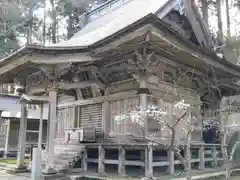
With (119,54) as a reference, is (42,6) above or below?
above

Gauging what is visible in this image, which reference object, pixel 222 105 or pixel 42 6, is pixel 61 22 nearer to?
pixel 42 6

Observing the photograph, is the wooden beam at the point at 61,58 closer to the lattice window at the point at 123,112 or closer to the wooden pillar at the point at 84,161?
the lattice window at the point at 123,112

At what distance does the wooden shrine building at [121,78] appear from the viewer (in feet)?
24.5

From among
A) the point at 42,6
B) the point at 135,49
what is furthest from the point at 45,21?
the point at 135,49

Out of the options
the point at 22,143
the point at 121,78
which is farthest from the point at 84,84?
the point at 22,143

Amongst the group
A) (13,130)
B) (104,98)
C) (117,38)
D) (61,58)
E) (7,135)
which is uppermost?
(117,38)

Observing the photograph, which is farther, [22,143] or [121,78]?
[22,143]

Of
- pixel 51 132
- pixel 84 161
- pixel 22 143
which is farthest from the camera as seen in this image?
pixel 22 143

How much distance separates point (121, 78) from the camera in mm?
9438

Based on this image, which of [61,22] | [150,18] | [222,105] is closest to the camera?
[150,18]

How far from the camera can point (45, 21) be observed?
1047 inches

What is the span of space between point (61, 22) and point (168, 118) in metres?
21.3

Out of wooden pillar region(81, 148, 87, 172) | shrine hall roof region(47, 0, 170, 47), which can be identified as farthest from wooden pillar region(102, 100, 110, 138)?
shrine hall roof region(47, 0, 170, 47)

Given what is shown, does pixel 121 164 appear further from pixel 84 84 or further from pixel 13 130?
pixel 13 130
